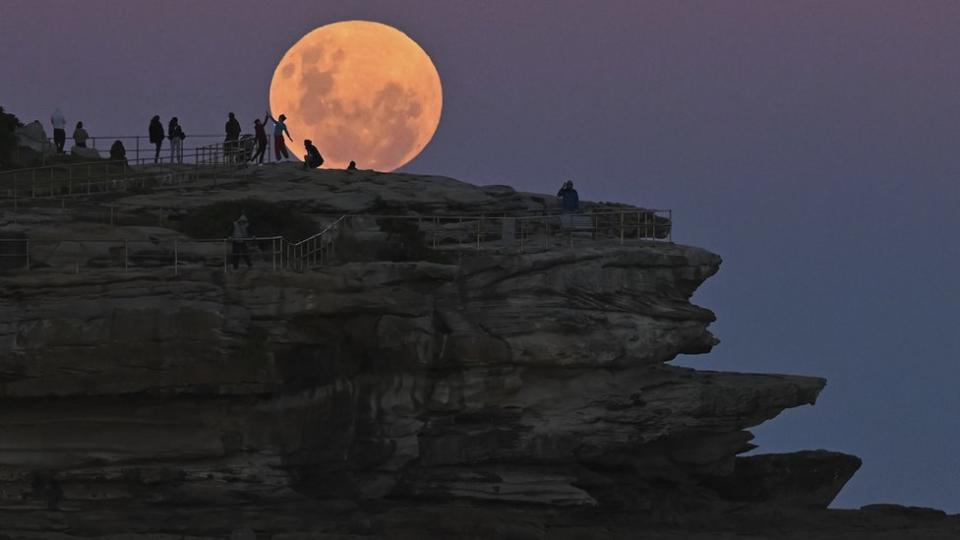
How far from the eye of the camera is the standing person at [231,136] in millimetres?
87000

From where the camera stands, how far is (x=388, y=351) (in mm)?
70188

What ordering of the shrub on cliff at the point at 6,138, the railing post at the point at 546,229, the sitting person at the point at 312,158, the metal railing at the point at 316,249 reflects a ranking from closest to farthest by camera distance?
the metal railing at the point at 316,249 < the railing post at the point at 546,229 < the sitting person at the point at 312,158 < the shrub on cliff at the point at 6,138

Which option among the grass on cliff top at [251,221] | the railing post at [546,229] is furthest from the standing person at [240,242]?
the railing post at [546,229]

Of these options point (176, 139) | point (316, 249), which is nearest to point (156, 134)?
point (176, 139)

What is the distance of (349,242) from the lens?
245ft

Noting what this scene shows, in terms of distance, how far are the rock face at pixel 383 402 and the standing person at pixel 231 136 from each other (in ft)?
19.1

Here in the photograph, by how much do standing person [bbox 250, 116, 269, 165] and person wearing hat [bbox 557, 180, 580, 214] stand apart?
11.3 m

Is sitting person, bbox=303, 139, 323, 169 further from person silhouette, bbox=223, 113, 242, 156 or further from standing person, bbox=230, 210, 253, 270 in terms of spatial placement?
standing person, bbox=230, 210, 253, 270

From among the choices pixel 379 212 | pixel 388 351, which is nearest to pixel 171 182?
pixel 379 212

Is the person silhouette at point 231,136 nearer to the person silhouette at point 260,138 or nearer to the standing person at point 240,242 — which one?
the person silhouette at point 260,138

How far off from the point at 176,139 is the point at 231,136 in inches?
74.5

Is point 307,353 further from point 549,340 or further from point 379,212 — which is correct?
point 379,212

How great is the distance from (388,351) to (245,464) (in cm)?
537

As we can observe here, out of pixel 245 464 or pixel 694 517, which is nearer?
pixel 245 464
